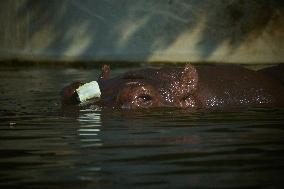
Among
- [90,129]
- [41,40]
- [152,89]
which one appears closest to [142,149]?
[90,129]

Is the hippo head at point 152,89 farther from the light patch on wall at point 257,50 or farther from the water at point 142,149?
the light patch on wall at point 257,50

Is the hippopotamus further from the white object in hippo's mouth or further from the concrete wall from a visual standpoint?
the concrete wall

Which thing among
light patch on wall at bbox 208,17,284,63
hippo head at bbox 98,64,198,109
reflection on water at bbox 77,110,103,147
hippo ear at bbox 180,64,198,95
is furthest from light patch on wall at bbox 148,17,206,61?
reflection on water at bbox 77,110,103,147

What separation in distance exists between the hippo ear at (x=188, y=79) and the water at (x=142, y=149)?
32cm

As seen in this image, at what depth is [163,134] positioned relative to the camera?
4.03m

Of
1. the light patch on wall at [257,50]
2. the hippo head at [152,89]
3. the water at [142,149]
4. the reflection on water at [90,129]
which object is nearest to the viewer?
the water at [142,149]

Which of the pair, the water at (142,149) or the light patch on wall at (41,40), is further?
the light patch on wall at (41,40)

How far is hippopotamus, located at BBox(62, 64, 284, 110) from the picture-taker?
17.3ft

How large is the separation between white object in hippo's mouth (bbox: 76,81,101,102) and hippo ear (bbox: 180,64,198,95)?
724 millimetres

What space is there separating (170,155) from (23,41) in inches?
474

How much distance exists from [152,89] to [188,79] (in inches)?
14.2

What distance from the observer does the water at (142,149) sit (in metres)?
2.77

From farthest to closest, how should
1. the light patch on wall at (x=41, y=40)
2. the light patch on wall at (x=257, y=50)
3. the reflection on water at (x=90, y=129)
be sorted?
the light patch on wall at (x=41, y=40) → the light patch on wall at (x=257, y=50) → the reflection on water at (x=90, y=129)

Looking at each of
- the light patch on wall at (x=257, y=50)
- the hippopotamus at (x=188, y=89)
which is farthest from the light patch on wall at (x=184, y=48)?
the hippopotamus at (x=188, y=89)
